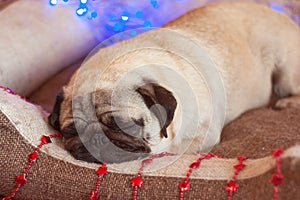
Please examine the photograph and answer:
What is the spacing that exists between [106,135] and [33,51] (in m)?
0.92

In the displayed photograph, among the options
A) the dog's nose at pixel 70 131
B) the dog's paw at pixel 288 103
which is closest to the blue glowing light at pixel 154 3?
the dog's paw at pixel 288 103

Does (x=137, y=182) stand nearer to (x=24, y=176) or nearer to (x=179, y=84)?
(x=24, y=176)

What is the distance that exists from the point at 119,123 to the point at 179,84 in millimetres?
331

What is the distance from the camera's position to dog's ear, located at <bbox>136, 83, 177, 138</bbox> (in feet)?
4.25

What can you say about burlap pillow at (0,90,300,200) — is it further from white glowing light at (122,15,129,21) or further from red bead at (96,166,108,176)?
white glowing light at (122,15,129,21)

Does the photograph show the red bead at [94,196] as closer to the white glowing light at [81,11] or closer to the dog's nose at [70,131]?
the dog's nose at [70,131]

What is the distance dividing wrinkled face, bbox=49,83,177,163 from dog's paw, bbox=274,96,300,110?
0.89 meters

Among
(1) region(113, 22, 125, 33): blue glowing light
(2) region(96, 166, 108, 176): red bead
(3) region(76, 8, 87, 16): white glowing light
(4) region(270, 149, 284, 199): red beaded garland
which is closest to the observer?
(4) region(270, 149, 284, 199): red beaded garland

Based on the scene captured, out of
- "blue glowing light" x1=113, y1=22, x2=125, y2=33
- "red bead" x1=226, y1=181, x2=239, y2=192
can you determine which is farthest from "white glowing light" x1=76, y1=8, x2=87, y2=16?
"red bead" x1=226, y1=181, x2=239, y2=192

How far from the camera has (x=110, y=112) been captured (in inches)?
51.5

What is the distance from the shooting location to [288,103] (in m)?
2.04

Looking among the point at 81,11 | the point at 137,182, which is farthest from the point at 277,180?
the point at 81,11

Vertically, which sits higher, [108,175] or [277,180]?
[277,180]

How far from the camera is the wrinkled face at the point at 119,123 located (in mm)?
1298
